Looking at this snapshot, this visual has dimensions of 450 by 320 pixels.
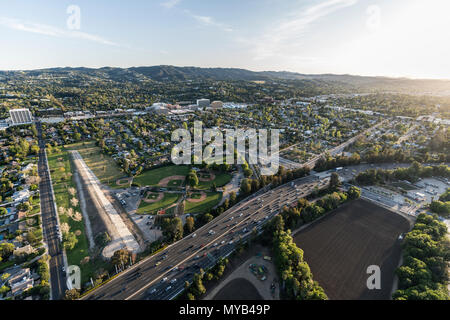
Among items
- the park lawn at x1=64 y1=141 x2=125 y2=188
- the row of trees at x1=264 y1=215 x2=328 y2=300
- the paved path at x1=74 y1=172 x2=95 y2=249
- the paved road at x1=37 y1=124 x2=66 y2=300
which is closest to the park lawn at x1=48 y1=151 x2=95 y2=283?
the paved path at x1=74 y1=172 x2=95 y2=249

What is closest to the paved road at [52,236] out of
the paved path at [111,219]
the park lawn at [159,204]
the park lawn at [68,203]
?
the park lawn at [68,203]

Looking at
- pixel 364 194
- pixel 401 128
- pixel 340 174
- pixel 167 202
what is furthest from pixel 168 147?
pixel 401 128

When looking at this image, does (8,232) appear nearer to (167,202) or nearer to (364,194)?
(167,202)

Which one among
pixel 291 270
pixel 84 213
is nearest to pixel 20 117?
pixel 84 213

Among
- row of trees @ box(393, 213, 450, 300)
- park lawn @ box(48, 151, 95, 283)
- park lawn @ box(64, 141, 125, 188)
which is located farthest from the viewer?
park lawn @ box(64, 141, 125, 188)

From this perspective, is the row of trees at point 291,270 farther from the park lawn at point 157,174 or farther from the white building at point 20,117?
the white building at point 20,117

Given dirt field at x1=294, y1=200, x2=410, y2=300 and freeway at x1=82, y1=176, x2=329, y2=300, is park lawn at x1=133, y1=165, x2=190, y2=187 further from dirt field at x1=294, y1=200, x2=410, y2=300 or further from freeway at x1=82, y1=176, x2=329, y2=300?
dirt field at x1=294, y1=200, x2=410, y2=300
